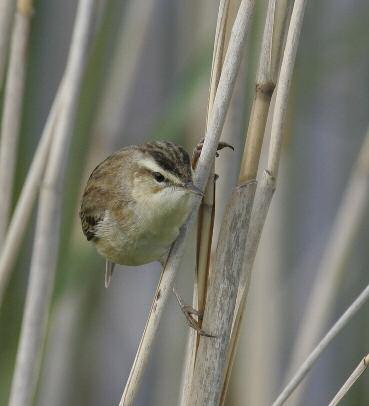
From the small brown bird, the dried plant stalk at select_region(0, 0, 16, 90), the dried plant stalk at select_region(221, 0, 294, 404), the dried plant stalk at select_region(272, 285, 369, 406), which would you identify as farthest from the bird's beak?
the dried plant stalk at select_region(0, 0, 16, 90)

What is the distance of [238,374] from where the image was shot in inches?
111

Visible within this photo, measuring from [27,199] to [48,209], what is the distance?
0.16m

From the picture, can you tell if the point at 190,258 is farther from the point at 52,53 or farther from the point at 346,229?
the point at 52,53

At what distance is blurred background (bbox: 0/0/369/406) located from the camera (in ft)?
8.40

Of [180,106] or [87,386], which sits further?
[87,386]

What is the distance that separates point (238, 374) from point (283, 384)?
17 centimetres

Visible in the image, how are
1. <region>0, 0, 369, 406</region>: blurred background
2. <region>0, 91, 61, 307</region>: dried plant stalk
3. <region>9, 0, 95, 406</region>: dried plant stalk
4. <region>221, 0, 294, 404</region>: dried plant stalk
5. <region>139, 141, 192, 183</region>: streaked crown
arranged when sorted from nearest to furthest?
<region>221, 0, 294, 404</region>: dried plant stalk < <region>139, 141, 192, 183</region>: streaked crown < <region>9, 0, 95, 406</region>: dried plant stalk < <region>0, 91, 61, 307</region>: dried plant stalk < <region>0, 0, 369, 406</region>: blurred background

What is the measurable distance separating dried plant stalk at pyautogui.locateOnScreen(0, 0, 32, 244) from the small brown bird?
0.25m

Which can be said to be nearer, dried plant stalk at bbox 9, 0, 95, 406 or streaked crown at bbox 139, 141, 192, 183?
streaked crown at bbox 139, 141, 192, 183

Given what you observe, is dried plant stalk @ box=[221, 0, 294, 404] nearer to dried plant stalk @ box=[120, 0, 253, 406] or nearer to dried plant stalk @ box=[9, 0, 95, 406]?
dried plant stalk @ box=[120, 0, 253, 406]

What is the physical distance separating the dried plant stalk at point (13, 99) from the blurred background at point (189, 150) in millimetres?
239

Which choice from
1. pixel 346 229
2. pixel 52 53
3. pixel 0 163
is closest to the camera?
pixel 0 163

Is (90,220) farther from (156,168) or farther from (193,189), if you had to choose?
(193,189)

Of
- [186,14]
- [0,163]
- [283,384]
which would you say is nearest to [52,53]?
[186,14]
